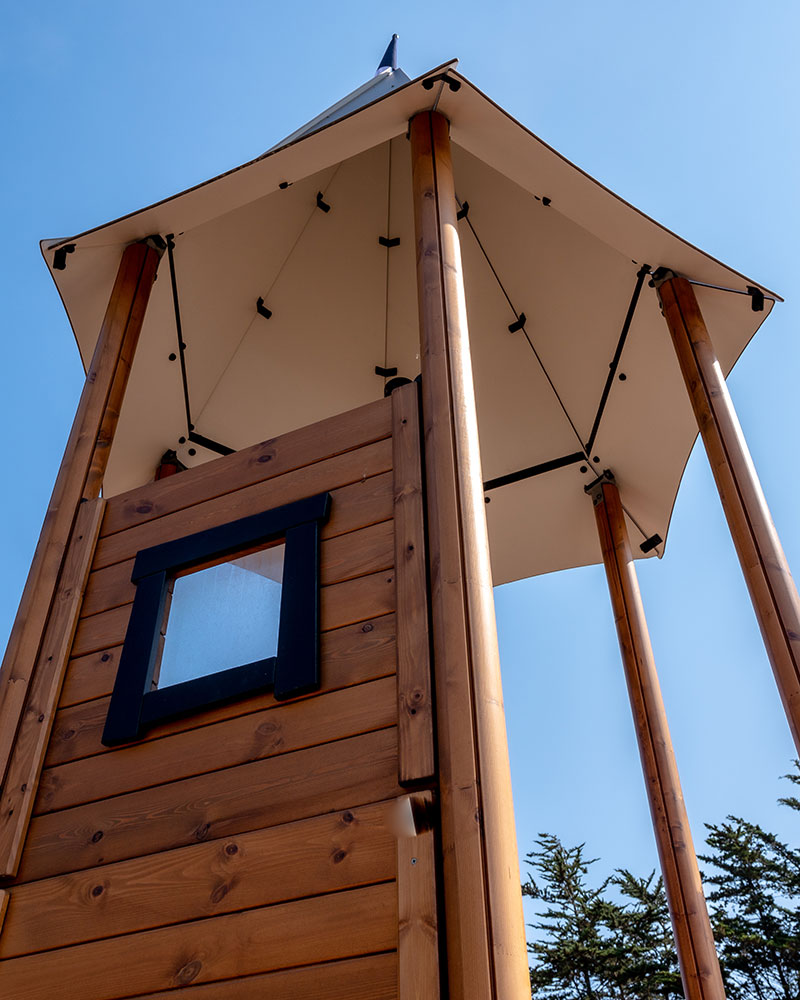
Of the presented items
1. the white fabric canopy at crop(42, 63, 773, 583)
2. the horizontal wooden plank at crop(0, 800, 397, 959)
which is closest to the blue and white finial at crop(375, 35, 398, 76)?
the white fabric canopy at crop(42, 63, 773, 583)

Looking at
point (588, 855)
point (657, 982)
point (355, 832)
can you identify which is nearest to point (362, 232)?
point (355, 832)

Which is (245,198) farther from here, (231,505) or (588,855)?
(588,855)

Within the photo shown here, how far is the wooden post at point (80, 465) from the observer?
13.7 feet

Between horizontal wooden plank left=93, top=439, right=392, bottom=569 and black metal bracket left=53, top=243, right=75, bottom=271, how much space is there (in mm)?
2167

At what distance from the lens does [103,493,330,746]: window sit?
3.72m

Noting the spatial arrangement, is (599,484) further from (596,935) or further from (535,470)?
(596,935)

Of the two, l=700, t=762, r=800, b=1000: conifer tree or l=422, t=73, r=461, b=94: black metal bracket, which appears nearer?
l=422, t=73, r=461, b=94: black metal bracket

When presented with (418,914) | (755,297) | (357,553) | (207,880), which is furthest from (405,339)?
(418,914)

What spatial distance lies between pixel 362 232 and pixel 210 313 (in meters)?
1.67

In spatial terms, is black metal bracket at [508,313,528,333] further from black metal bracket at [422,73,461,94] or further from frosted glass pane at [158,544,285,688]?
frosted glass pane at [158,544,285,688]

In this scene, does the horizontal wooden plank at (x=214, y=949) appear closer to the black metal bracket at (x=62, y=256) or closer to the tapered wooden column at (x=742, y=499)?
the tapered wooden column at (x=742, y=499)

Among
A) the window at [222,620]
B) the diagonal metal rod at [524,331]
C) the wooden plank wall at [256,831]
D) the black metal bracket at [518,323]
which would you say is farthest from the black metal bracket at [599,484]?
the window at [222,620]

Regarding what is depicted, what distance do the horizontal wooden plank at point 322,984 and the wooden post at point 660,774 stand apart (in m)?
3.68

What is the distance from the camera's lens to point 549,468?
8.70 m
